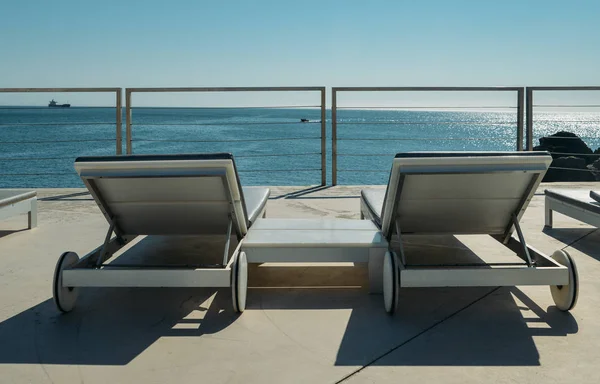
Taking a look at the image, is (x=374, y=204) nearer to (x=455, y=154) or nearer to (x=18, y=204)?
(x=455, y=154)

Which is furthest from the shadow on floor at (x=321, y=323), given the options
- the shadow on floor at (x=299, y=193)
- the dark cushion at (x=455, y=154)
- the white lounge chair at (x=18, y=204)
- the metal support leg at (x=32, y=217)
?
the shadow on floor at (x=299, y=193)

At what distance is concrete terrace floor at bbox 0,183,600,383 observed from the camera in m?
1.52

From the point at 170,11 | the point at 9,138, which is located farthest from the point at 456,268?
the point at 9,138

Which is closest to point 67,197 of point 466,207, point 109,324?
point 109,324

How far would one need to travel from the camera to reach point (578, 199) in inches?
124

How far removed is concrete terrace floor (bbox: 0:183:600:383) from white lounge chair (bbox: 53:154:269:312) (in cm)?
13

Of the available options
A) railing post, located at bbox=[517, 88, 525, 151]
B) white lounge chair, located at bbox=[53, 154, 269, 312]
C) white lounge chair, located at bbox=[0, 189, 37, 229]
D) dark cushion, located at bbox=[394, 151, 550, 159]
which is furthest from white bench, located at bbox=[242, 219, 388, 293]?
railing post, located at bbox=[517, 88, 525, 151]

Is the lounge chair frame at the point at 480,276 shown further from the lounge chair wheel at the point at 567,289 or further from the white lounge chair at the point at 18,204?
the white lounge chair at the point at 18,204

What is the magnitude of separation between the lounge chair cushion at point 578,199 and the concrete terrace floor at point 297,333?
46 centimetres

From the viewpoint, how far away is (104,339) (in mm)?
1778

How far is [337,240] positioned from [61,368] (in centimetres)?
112

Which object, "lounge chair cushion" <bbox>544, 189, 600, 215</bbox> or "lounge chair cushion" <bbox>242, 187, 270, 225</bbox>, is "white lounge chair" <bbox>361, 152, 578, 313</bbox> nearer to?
"lounge chair cushion" <bbox>242, 187, 270, 225</bbox>

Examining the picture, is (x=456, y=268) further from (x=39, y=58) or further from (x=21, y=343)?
(x=39, y=58)

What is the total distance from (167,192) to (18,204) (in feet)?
5.48
